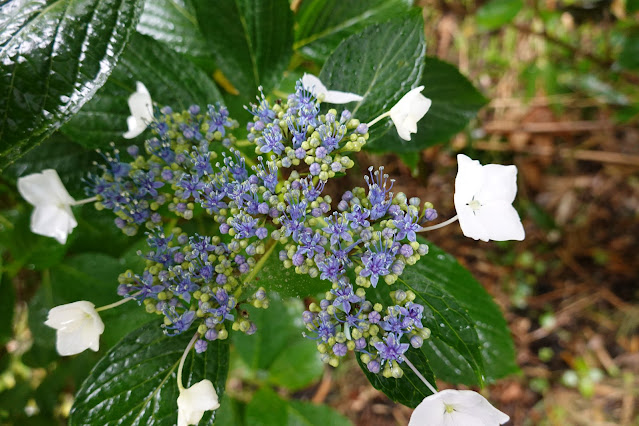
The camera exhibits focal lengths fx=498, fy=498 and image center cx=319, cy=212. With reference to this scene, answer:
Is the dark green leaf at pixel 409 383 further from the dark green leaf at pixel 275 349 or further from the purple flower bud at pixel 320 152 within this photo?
the dark green leaf at pixel 275 349

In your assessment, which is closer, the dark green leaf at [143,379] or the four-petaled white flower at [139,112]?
the dark green leaf at [143,379]

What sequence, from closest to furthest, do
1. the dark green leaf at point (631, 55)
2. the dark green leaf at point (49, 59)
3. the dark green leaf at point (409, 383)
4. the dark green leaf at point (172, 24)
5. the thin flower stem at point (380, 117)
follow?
1. the dark green leaf at point (49, 59)
2. the dark green leaf at point (409, 383)
3. the thin flower stem at point (380, 117)
4. the dark green leaf at point (172, 24)
5. the dark green leaf at point (631, 55)

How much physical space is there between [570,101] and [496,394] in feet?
5.31

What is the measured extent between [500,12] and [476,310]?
1.28 metres

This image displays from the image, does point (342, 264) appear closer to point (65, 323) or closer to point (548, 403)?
point (65, 323)

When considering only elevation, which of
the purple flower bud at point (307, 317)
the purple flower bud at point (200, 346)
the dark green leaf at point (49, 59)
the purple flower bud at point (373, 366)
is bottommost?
the purple flower bud at point (200, 346)

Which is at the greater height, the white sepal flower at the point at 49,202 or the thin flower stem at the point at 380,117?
the thin flower stem at the point at 380,117

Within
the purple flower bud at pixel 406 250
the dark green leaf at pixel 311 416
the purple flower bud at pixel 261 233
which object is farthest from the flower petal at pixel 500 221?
the dark green leaf at pixel 311 416

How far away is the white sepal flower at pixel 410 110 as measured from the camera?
887mm

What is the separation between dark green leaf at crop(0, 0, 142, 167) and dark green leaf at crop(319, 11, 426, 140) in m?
0.43

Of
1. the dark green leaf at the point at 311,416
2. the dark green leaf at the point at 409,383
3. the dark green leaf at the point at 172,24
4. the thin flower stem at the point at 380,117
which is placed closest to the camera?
the dark green leaf at the point at 409,383

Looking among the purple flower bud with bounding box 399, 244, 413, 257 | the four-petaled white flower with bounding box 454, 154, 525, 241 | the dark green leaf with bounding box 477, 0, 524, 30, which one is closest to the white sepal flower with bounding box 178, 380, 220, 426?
the purple flower bud with bounding box 399, 244, 413, 257

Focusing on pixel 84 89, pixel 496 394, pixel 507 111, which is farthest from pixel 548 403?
pixel 84 89

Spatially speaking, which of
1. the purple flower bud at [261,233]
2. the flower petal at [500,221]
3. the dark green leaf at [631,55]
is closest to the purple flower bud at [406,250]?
the flower petal at [500,221]
